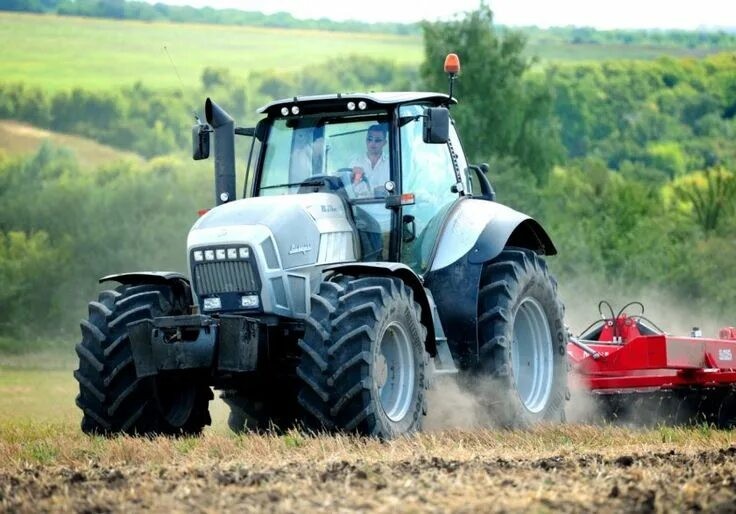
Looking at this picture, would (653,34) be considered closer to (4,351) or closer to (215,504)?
(4,351)

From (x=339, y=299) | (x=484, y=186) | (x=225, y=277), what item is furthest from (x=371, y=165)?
(x=484, y=186)

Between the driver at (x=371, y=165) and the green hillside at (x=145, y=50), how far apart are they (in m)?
27.3

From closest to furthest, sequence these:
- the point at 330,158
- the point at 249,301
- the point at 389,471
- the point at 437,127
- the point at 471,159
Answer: the point at 389,471, the point at 249,301, the point at 437,127, the point at 330,158, the point at 471,159

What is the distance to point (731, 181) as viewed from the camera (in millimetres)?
49000

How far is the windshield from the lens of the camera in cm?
1250

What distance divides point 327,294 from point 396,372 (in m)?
1.04

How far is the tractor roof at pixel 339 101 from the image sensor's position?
12406mm

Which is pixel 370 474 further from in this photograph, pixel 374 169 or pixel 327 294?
pixel 374 169

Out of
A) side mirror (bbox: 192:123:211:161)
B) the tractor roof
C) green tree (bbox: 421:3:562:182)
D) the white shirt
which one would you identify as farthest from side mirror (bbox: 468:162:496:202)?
green tree (bbox: 421:3:562:182)

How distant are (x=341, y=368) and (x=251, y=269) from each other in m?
1.26

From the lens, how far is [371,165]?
41.0 ft

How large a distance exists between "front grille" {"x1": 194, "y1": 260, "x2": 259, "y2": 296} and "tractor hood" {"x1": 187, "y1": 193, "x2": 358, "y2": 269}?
0.55ft

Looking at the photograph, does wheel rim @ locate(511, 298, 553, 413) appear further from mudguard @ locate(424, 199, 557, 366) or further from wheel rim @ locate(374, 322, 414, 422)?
wheel rim @ locate(374, 322, 414, 422)

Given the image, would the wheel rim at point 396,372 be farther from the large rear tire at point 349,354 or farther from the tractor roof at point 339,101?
the tractor roof at point 339,101
